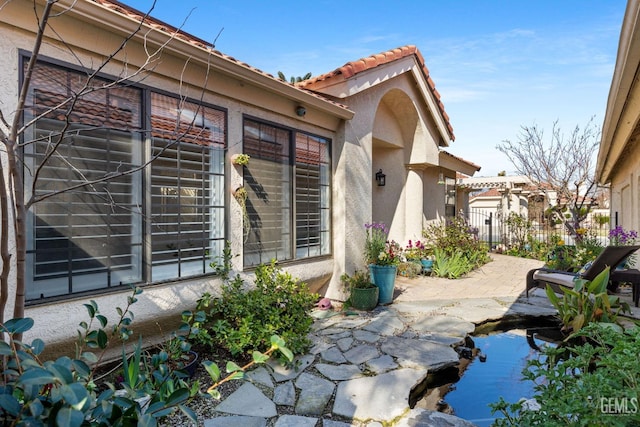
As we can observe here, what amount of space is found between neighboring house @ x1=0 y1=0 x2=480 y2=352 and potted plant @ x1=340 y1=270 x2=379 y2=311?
431 mm

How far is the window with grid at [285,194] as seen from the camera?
21.4 ft

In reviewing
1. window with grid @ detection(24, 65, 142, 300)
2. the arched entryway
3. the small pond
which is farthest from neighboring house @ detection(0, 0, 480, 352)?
the small pond

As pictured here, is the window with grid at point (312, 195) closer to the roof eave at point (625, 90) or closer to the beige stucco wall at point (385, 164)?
the beige stucco wall at point (385, 164)

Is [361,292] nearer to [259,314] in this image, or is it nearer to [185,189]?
[259,314]

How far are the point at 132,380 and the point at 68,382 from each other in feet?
2.49

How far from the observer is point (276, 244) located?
23.1ft

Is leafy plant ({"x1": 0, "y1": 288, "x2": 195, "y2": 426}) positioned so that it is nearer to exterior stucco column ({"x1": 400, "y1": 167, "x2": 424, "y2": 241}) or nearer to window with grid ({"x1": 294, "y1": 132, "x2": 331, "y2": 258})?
window with grid ({"x1": 294, "y1": 132, "x2": 331, "y2": 258})

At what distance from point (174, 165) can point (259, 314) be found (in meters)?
2.50

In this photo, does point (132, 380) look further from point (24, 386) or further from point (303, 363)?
point (303, 363)

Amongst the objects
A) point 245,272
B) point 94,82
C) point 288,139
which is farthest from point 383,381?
point 94,82

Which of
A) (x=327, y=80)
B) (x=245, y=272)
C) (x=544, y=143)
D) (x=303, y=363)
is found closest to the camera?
(x=303, y=363)

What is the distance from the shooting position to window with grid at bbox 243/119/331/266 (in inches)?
256

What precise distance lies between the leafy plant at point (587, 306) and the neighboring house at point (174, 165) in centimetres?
405

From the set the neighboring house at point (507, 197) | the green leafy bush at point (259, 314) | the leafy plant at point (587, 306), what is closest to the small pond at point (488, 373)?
the leafy plant at point (587, 306)
